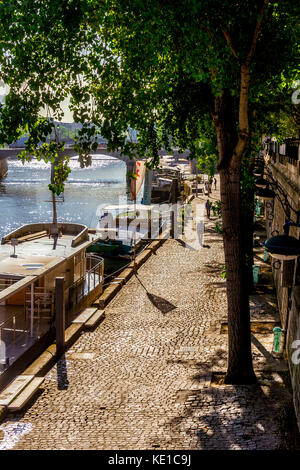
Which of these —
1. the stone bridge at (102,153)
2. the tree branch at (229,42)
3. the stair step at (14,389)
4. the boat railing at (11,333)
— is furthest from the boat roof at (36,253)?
the stone bridge at (102,153)

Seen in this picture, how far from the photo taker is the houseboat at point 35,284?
14.0 m

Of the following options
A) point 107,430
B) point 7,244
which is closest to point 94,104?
point 107,430

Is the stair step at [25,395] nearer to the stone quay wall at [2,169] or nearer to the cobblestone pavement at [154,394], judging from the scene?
the cobblestone pavement at [154,394]

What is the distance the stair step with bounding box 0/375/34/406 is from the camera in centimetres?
1027

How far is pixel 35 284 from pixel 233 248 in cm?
789

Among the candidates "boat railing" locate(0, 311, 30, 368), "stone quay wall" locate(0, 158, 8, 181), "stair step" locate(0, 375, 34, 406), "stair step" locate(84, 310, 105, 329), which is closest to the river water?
"stone quay wall" locate(0, 158, 8, 181)

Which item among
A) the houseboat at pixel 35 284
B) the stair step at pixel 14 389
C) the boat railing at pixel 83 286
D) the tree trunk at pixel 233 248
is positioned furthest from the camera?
the boat railing at pixel 83 286

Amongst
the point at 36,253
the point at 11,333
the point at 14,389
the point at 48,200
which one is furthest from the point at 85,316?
the point at 48,200

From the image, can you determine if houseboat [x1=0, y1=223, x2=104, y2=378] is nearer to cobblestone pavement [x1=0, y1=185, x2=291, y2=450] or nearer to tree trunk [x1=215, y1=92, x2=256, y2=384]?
cobblestone pavement [x1=0, y1=185, x2=291, y2=450]

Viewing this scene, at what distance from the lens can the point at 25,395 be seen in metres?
10.5

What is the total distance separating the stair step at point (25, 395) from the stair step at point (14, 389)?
0.06m

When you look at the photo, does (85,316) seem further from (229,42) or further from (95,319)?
(229,42)

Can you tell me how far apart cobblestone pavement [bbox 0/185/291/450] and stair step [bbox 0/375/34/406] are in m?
0.36

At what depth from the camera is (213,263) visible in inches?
918
